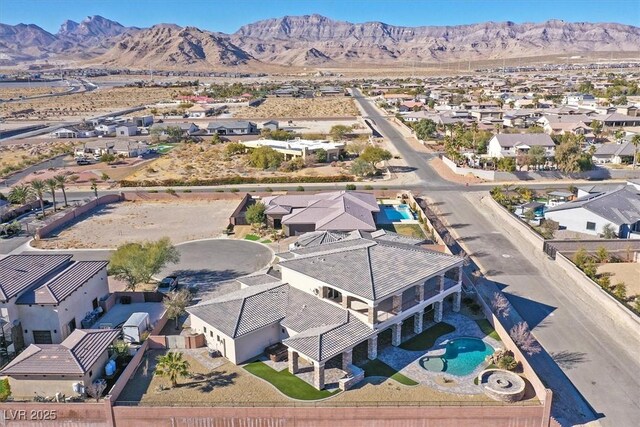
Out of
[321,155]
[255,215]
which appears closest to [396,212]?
[255,215]

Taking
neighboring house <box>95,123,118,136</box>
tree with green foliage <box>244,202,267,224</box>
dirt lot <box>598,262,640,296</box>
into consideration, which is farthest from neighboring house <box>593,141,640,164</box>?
neighboring house <box>95,123,118,136</box>

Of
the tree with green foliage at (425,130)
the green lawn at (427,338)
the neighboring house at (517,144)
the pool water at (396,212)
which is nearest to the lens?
the green lawn at (427,338)

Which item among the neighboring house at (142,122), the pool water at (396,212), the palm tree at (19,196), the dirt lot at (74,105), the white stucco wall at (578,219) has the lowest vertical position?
the pool water at (396,212)

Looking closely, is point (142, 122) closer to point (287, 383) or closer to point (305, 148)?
point (305, 148)

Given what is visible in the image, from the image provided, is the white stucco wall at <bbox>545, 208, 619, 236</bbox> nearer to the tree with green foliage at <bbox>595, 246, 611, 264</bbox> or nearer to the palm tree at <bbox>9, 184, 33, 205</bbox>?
the tree with green foliage at <bbox>595, 246, 611, 264</bbox>

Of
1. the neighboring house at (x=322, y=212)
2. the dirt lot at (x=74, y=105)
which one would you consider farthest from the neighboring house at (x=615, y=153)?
the dirt lot at (x=74, y=105)

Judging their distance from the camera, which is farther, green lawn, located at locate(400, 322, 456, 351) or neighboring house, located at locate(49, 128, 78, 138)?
neighboring house, located at locate(49, 128, 78, 138)

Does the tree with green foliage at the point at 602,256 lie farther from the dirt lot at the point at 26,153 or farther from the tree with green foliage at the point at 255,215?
the dirt lot at the point at 26,153
